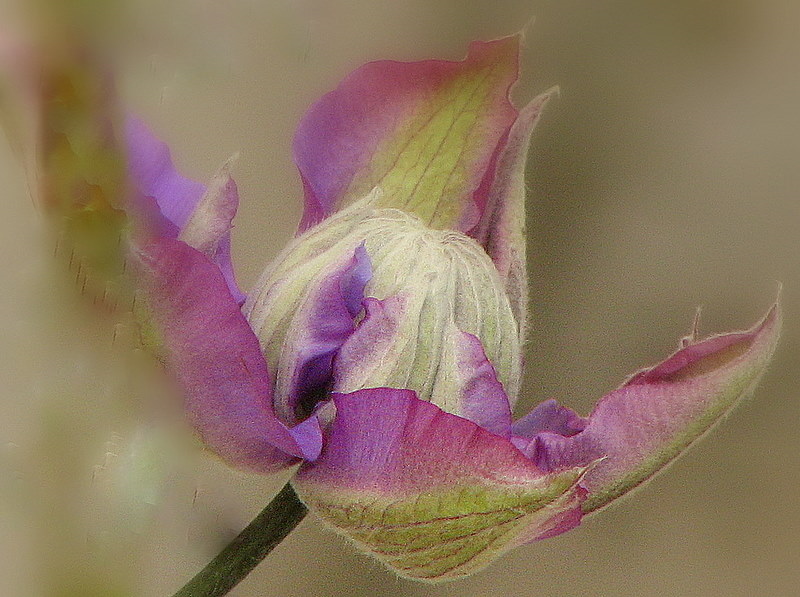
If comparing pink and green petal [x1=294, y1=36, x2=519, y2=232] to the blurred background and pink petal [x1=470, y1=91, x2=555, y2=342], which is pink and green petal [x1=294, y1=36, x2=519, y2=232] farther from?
the blurred background

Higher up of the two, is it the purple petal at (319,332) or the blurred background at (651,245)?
the purple petal at (319,332)

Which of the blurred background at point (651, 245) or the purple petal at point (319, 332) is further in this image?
the blurred background at point (651, 245)

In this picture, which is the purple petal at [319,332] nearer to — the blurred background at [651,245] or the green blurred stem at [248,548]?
the green blurred stem at [248,548]

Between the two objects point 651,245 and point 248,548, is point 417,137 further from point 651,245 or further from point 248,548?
point 651,245

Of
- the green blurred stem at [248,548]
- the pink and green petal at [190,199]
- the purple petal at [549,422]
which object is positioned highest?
the pink and green petal at [190,199]

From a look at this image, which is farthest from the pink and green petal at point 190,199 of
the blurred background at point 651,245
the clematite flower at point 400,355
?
the blurred background at point 651,245

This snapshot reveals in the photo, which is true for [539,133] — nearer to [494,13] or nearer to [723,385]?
[494,13]

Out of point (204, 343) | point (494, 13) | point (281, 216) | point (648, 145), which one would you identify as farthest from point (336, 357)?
point (648, 145)
